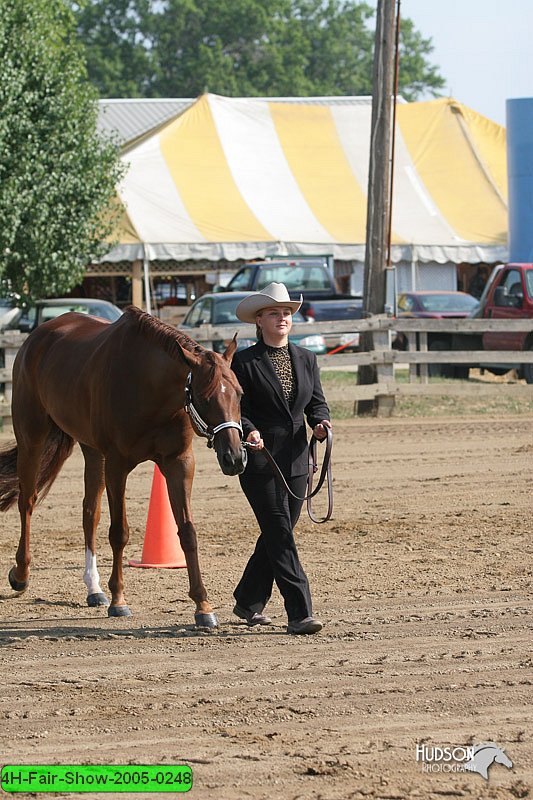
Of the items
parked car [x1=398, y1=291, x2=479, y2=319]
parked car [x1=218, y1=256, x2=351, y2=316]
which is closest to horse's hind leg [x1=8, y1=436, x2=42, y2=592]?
parked car [x1=218, y1=256, x2=351, y2=316]

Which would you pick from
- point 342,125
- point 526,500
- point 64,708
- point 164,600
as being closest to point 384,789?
point 64,708

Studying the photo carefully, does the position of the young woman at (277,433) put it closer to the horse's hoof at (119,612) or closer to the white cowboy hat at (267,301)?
the white cowboy hat at (267,301)

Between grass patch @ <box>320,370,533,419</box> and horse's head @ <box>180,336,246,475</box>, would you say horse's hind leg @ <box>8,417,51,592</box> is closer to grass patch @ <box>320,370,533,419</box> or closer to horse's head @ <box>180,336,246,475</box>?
horse's head @ <box>180,336,246,475</box>

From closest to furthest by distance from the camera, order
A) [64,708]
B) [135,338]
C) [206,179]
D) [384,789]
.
A: [384,789]
[64,708]
[135,338]
[206,179]

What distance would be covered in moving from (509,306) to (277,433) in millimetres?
16284

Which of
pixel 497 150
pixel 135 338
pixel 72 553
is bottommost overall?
pixel 72 553

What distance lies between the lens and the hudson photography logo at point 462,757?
177 inches

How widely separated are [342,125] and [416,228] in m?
4.91

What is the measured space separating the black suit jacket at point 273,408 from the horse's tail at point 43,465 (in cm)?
221

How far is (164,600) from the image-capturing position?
7.71 meters

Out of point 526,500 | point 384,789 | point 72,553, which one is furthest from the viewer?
point 526,500

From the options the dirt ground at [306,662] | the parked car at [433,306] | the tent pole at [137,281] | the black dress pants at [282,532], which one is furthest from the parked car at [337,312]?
the black dress pants at [282,532]

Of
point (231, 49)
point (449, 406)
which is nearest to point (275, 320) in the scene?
point (449, 406)

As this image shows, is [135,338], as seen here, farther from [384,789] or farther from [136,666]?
[384,789]
